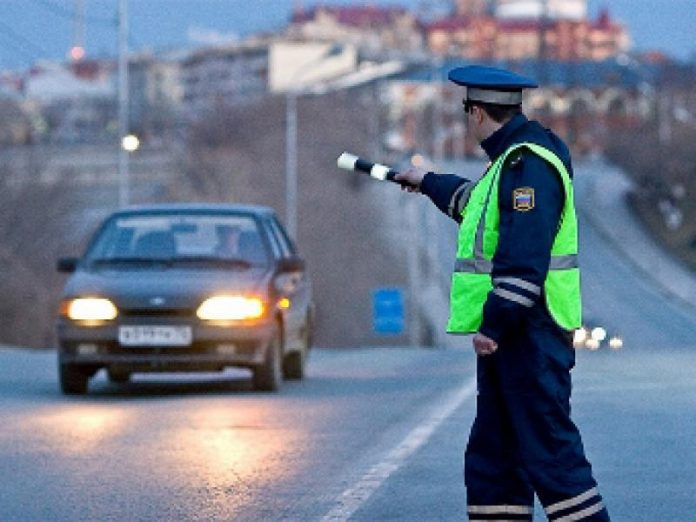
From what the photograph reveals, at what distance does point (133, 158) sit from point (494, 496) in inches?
3797

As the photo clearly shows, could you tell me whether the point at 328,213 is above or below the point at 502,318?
below

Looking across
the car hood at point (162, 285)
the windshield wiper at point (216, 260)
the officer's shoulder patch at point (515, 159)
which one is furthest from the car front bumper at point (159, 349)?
the officer's shoulder patch at point (515, 159)

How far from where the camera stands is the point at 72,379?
60.3ft

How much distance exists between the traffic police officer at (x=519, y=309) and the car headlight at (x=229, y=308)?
10027mm

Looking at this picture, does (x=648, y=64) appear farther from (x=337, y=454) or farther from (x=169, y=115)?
(x=337, y=454)

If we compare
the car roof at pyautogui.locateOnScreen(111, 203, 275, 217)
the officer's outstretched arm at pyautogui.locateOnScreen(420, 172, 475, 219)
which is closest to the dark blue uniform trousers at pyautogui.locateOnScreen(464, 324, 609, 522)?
the officer's outstretched arm at pyautogui.locateOnScreen(420, 172, 475, 219)

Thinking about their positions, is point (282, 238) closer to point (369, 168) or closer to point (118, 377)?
point (118, 377)

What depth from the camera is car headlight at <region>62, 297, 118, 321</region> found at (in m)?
18.0

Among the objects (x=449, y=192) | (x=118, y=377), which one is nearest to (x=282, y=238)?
(x=118, y=377)

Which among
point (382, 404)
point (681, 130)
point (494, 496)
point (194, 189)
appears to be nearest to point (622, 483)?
point (494, 496)

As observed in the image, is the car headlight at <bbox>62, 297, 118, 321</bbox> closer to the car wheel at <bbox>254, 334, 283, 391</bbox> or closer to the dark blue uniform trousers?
the car wheel at <bbox>254, 334, 283, 391</bbox>

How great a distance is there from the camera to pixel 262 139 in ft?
380

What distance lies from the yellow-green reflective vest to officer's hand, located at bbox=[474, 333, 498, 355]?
0.14 meters

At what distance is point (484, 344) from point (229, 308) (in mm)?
10445
